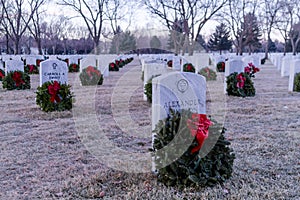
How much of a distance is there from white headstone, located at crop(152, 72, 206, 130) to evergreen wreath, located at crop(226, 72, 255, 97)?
6081mm

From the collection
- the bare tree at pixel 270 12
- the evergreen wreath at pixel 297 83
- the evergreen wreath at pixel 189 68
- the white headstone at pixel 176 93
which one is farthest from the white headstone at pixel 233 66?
the bare tree at pixel 270 12

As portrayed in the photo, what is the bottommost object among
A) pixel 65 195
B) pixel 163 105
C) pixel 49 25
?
pixel 65 195

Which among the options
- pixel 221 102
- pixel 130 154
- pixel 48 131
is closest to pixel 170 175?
pixel 130 154

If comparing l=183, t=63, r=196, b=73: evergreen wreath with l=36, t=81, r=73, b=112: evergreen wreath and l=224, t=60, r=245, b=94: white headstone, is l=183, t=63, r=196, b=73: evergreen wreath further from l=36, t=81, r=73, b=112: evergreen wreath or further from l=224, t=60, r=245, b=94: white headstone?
l=36, t=81, r=73, b=112: evergreen wreath

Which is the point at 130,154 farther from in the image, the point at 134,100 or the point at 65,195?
the point at 134,100

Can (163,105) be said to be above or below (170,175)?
above

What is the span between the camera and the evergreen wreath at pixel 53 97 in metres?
6.93

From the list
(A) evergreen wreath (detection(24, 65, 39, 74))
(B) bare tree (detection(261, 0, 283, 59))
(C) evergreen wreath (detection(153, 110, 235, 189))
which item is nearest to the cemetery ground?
(C) evergreen wreath (detection(153, 110, 235, 189))

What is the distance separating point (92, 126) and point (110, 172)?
2.35 m

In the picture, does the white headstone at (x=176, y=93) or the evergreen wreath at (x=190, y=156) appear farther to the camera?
the white headstone at (x=176, y=93)

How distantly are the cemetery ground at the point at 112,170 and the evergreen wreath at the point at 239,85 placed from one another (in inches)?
86.1

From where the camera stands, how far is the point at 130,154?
4375 mm

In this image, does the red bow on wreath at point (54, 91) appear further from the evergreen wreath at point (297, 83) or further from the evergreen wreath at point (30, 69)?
the evergreen wreath at point (30, 69)

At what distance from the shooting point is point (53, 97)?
22.6 feet
